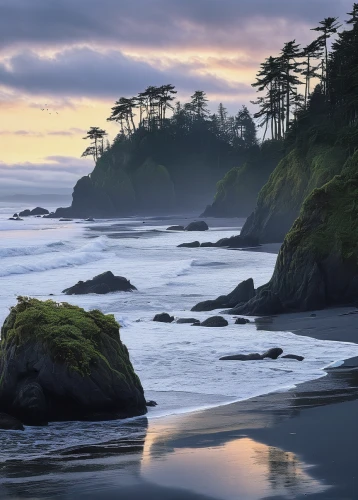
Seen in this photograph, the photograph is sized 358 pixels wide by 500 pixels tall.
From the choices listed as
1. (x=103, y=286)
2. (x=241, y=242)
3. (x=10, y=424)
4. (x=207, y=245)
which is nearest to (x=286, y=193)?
(x=241, y=242)

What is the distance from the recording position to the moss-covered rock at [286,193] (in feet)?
176

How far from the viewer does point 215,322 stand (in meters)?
21.8

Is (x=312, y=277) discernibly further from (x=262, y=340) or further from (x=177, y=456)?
(x=177, y=456)

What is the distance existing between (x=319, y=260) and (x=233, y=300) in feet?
11.3

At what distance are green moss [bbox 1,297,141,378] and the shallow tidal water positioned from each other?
3.15ft

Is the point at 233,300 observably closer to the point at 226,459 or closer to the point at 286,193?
the point at 226,459

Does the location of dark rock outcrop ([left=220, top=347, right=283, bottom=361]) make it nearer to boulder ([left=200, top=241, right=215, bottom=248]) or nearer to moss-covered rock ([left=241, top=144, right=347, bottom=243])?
moss-covered rock ([left=241, top=144, right=347, bottom=243])

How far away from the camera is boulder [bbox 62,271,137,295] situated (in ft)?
102

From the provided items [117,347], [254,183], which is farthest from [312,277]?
[254,183]

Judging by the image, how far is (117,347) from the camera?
41.9ft

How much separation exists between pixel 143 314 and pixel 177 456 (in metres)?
15.5

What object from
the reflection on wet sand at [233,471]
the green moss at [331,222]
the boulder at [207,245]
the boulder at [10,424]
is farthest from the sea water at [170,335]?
the green moss at [331,222]

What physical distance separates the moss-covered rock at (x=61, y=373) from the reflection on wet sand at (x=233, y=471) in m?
1.91

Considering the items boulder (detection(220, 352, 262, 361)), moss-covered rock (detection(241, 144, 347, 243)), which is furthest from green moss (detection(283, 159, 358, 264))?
moss-covered rock (detection(241, 144, 347, 243))
